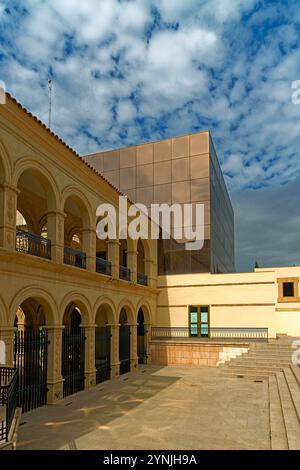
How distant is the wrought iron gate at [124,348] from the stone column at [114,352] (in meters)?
0.93

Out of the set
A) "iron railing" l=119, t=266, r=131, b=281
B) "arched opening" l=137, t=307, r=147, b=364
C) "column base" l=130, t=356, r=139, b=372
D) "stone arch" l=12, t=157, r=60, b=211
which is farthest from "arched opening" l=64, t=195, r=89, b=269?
"column base" l=130, t=356, r=139, b=372

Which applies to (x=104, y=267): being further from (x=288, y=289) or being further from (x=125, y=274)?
(x=288, y=289)

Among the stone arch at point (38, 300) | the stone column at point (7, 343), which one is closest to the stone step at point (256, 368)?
the stone arch at point (38, 300)

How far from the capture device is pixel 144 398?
14.6m

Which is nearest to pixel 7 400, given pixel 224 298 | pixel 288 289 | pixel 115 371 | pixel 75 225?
pixel 115 371

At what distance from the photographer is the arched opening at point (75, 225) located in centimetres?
1637

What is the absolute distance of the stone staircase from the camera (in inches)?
393

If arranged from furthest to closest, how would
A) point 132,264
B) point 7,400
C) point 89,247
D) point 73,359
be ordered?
point 132,264 < point 89,247 < point 73,359 < point 7,400

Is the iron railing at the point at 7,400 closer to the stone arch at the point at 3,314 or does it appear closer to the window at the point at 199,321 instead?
the stone arch at the point at 3,314

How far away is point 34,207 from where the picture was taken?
734 inches

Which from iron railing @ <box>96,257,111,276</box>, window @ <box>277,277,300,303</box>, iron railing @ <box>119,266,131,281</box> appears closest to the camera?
iron railing @ <box>96,257,111,276</box>

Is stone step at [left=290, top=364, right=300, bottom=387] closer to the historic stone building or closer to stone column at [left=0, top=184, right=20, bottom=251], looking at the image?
the historic stone building

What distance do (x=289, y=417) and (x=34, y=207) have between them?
1398 cm

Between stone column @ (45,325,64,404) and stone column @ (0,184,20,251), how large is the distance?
13.0ft
